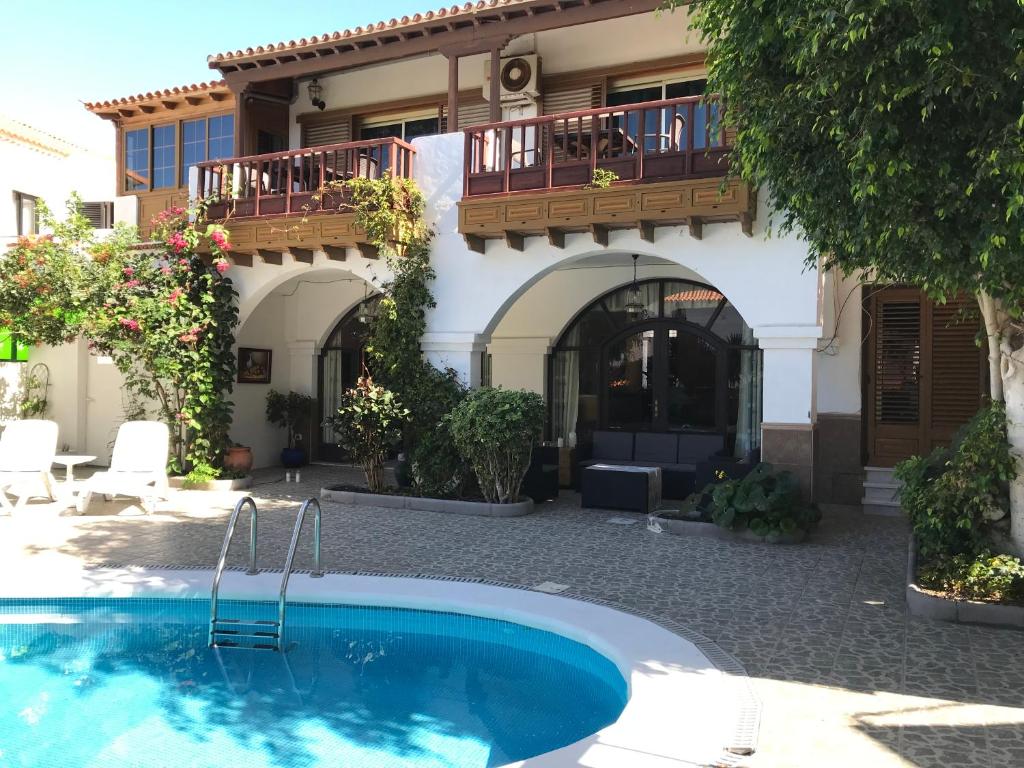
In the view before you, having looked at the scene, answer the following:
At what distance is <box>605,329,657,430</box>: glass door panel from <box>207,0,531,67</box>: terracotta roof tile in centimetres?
543

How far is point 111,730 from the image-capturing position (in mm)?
4770

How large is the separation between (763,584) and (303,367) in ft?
34.3

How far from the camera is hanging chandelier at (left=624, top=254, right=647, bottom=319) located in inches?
524

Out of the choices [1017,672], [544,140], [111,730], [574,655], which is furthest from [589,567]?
[544,140]

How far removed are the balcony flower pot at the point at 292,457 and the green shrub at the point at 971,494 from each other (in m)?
10.3

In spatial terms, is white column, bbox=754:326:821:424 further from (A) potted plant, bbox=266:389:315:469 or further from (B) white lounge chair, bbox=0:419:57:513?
(B) white lounge chair, bbox=0:419:57:513

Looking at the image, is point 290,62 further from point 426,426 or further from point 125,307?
point 426,426

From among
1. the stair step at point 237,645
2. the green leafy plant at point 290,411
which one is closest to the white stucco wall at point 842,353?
the stair step at point 237,645

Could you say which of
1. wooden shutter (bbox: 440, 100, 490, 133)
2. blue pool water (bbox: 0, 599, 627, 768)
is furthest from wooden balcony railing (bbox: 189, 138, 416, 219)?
blue pool water (bbox: 0, 599, 627, 768)

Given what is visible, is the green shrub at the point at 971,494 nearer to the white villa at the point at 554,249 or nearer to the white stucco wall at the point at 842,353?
the white villa at the point at 554,249

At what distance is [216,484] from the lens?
1210cm

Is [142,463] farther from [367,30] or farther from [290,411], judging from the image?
[367,30]

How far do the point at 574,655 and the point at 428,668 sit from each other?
1000 millimetres

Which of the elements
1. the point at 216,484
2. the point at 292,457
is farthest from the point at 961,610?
the point at 292,457
